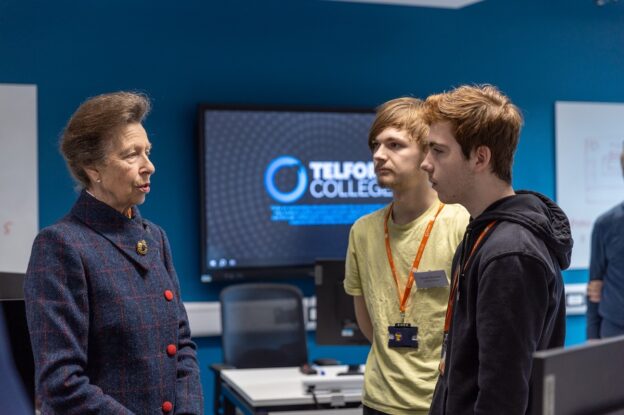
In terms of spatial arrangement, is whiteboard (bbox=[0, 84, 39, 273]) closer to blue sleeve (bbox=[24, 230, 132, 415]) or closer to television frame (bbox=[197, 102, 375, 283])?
television frame (bbox=[197, 102, 375, 283])

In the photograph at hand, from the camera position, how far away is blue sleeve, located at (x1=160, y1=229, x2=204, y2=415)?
6.79 ft

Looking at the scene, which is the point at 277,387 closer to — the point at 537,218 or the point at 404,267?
the point at 404,267

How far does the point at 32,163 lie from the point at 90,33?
2.78 ft

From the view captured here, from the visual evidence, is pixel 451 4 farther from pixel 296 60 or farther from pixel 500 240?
pixel 500 240

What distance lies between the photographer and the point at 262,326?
4.76m

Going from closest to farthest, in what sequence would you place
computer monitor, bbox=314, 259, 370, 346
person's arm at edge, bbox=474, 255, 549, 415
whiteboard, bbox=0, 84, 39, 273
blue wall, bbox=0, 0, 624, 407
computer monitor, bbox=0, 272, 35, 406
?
person's arm at edge, bbox=474, 255, 549, 415 < computer monitor, bbox=0, 272, 35, 406 < computer monitor, bbox=314, 259, 370, 346 < whiteboard, bbox=0, 84, 39, 273 < blue wall, bbox=0, 0, 624, 407

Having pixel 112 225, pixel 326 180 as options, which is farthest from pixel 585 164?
pixel 112 225

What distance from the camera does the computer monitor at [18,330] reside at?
6.48 ft

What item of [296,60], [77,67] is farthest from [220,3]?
[77,67]

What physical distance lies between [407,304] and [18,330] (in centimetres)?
113

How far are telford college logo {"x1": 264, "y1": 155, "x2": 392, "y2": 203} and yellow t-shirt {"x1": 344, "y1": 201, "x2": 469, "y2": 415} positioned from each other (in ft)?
8.54

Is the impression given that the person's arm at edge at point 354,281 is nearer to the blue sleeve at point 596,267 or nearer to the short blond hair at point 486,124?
the short blond hair at point 486,124

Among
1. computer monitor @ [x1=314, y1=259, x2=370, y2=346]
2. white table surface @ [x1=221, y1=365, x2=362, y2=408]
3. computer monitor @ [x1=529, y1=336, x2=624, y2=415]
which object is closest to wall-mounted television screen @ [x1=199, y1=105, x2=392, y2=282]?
white table surface @ [x1=221, y1=365, x2=362, y2=408]

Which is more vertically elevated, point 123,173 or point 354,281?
point 123,173
